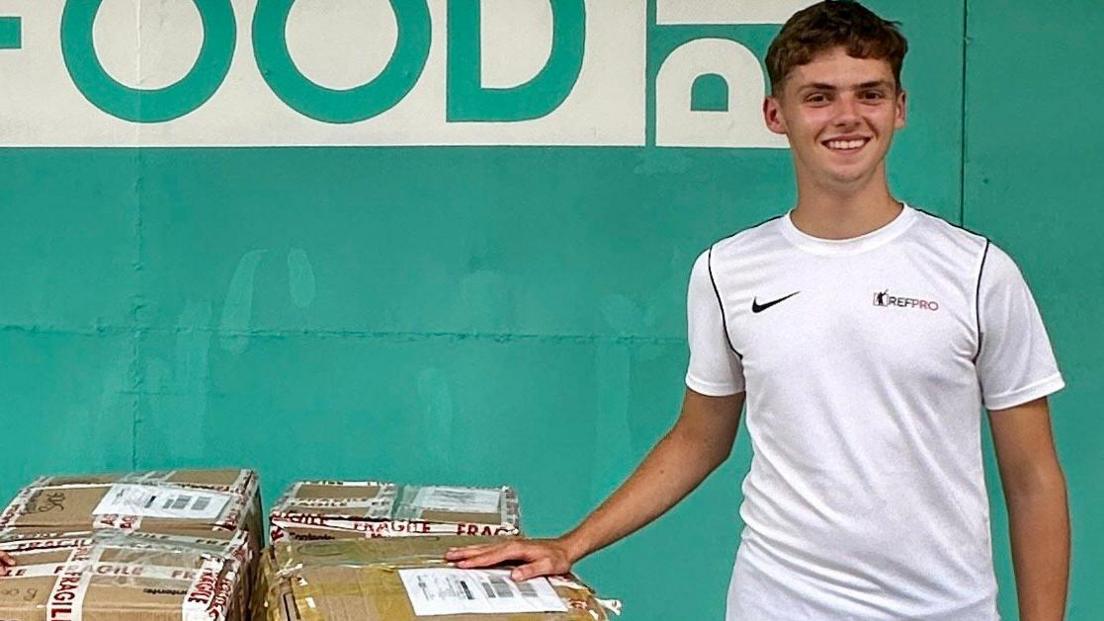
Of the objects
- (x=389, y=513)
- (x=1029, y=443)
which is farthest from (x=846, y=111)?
(x=389, y=513)

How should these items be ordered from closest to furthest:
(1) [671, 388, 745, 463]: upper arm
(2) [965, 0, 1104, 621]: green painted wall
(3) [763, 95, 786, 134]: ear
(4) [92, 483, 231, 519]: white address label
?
1. (3) [763, 95, 786, 134]: ear
2. (1) [671, 388, 745, 463]: upper arm
3. (4) [92, 483, 231, 519]: white address label
4. (2) [965, 0, 1104, 621]: green painted wall

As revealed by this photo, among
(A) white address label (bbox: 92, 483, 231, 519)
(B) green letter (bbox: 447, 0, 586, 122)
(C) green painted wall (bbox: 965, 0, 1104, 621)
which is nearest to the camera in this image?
(A) white address label (bbox: 92, 483, 231, 519)

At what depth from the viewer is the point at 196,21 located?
262cm

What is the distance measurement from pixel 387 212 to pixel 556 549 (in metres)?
1.21

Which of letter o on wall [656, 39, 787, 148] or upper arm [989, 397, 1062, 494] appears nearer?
upper arm [989, 397, 1062, 494]

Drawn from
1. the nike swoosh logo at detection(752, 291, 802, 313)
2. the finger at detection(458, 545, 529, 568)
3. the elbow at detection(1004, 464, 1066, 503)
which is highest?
the nike swoosh logo at detection(752, 291, 802, 313)

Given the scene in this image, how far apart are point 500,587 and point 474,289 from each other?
4.00 ft

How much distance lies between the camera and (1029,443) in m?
1.39

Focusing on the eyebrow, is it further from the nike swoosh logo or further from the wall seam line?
the wall seam line

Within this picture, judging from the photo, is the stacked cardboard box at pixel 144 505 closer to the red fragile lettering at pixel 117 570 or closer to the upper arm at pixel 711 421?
the red fragile lettering at pixel 117 570

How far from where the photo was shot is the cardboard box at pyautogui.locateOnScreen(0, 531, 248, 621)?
139cm

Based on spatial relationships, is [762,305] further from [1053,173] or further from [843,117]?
[1053,173]

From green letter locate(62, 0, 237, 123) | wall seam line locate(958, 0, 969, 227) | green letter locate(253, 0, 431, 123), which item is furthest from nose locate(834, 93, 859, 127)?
green letter locate(62, 0, 237, 123)

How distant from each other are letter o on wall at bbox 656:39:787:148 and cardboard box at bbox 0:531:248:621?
1.34 meters
